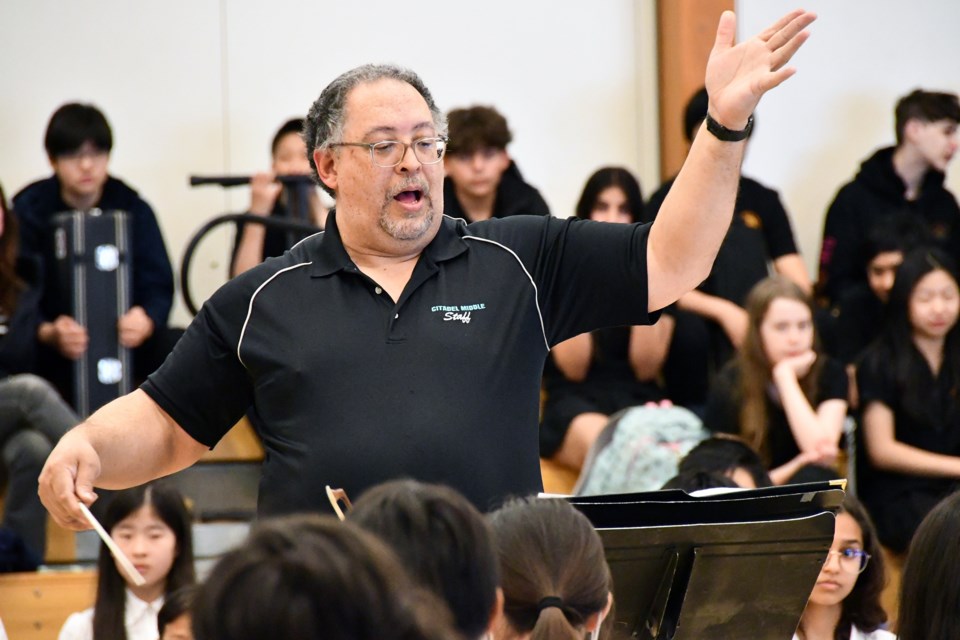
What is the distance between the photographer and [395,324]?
230cm

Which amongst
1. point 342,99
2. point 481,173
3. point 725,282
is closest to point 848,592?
point 342,99

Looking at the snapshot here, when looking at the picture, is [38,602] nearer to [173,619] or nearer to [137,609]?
[137,609]

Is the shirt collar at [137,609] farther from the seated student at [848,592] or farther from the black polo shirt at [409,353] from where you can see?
the seated student at [848,592]

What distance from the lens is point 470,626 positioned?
1443mm

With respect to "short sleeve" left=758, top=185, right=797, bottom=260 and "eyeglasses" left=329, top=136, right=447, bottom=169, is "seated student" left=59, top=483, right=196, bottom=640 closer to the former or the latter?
"eyeglasses" left=329, top=136, right=447, bottom=169

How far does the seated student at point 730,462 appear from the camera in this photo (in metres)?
3.72

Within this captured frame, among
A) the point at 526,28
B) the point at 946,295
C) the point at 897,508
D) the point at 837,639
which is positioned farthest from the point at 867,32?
the point at 837,639

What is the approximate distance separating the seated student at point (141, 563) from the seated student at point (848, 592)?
148cm

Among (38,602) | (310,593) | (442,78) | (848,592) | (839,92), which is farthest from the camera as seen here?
(839,92)

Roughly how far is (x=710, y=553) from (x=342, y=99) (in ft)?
3.09

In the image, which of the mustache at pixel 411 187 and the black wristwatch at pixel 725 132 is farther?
the mustache at pixel 411 187

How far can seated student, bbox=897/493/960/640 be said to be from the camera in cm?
198

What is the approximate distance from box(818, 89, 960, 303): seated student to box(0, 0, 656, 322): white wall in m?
0.85

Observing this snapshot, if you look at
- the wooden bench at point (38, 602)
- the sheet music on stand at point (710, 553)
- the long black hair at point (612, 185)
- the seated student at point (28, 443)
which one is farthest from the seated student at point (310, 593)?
the long black hair at point (612, 185)
